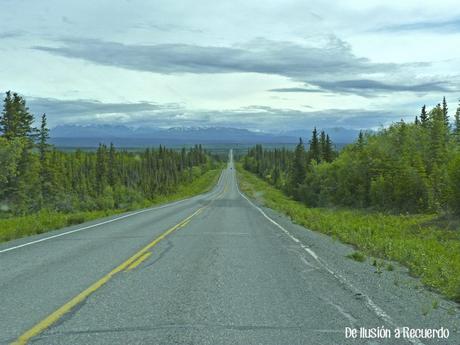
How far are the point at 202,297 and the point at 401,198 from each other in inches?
1231

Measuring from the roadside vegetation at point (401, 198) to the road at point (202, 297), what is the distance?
55.4 inches

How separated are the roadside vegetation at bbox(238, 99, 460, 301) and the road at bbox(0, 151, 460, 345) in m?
1.41

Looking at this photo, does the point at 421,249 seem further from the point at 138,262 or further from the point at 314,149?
the point at 314,149

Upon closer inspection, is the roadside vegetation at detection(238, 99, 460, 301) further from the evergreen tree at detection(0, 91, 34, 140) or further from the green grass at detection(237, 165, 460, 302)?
the evergreen tree at detection(0, 91, 34, 140)

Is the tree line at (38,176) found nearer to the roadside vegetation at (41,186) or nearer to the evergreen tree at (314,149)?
the roadside vegetation at (41,186)

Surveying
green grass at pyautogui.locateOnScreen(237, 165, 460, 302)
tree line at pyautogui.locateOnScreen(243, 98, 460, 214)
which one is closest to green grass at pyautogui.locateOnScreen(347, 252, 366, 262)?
green grass at pyautogui.locateOnScreen(237, 165, 460, 302)

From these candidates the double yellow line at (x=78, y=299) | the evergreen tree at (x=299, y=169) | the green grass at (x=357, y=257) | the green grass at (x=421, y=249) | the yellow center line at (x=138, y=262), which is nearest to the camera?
the double yellow line at (x=78, y=299)

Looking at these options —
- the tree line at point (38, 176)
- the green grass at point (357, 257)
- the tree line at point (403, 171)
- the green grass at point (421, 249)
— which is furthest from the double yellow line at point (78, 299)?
the tree line at point (38, 176)

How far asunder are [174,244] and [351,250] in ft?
15.7

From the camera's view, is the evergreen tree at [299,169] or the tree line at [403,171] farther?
the evergreen tree at [299,169]

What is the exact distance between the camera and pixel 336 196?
177ft

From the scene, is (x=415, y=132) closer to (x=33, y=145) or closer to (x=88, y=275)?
(x=88, y=275)

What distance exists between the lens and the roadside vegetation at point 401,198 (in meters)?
12.0

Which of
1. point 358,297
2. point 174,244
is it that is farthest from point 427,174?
point 358,297
